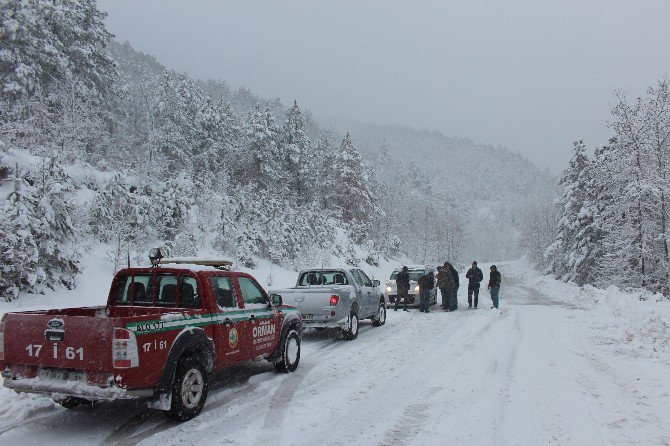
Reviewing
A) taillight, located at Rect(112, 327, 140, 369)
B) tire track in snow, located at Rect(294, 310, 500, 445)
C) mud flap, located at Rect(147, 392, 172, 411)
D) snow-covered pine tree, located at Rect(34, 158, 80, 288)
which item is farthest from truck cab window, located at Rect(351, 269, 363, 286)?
taillight, located at Rect(112, 327, 140, 369)

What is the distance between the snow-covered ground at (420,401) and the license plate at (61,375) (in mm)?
692

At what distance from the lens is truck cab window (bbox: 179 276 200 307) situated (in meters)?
6.81

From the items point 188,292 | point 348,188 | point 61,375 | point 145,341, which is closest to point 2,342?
point 61,375

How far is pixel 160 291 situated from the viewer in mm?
6934

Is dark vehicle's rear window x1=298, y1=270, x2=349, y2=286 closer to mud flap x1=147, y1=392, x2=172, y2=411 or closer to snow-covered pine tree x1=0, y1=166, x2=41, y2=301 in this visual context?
snow-covered pine tree x1=0, y1=166, x2=41, y2=301

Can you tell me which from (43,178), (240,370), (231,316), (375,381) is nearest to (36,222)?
(43,178)

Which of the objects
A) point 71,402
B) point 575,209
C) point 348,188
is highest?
point 348,188

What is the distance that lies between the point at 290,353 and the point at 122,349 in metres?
4.21

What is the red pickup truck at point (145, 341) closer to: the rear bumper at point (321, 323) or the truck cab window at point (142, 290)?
the truck cab window at point (142, 290)

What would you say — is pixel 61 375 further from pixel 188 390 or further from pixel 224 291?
pixel 224 291

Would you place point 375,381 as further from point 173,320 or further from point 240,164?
point 240,164

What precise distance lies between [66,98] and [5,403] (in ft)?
85.4

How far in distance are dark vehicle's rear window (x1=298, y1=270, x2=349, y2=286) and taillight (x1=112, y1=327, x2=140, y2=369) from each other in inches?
329

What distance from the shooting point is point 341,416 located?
627 centimetres
